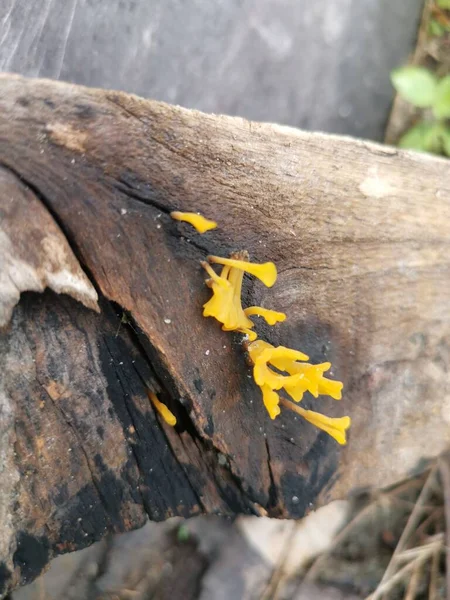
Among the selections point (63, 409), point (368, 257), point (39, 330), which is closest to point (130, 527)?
point (63, 409)

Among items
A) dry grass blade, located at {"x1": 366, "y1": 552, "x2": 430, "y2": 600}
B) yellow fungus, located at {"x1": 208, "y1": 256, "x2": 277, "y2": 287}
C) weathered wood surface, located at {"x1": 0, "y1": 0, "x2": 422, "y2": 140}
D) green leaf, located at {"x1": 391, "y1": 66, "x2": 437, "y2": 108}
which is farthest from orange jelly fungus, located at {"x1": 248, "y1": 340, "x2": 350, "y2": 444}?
green leaf, located at {"x1": 391, "y1": 66, "x2": 437, "y2": 108}

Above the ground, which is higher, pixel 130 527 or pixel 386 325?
pixel 386 325

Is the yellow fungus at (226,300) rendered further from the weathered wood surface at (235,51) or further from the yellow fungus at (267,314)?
the weathered wood surface at (235,51)

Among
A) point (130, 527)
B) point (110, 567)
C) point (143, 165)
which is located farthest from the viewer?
point (110, 567)

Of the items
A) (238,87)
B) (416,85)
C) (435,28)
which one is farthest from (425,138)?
(238,87)

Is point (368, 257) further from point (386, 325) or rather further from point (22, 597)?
point (22, 597)

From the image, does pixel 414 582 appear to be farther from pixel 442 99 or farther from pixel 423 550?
pixel 442 99
